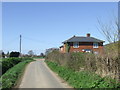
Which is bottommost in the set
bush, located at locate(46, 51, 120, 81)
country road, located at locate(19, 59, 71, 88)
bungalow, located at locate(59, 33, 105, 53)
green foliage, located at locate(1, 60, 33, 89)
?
country road, located at locate(19, 59, 71, 88)

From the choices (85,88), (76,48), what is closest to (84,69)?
(85,88)

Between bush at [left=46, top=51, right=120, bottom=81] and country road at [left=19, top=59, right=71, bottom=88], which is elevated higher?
bush at [left=46, top=51, right=120, bottom=81]

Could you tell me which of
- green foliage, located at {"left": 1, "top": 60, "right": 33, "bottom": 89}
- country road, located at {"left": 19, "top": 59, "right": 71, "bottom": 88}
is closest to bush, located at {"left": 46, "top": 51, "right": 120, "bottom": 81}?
country road, located at {"left": 19, "top": 59, "right": 71, "bottom": 88}

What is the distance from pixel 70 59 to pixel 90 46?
125 ft

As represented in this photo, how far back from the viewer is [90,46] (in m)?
58.0

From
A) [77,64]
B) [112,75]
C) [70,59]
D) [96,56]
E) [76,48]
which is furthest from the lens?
[76,48]

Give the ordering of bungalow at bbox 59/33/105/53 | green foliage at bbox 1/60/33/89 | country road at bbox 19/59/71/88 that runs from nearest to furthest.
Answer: green foliage at bbox 1/60/33/89, country road at bbox 19/59/71/88, bungalow at bbox 59/33/105/53

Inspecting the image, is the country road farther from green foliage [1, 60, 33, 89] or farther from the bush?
the bush

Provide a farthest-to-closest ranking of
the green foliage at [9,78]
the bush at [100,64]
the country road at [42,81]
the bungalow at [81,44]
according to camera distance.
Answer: the bungalow at [81,44] → the country road at [42,81] → the green foliage at [9,78] → the bush at [100,64]

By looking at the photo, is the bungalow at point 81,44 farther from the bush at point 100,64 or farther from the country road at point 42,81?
the bush at point 100,64

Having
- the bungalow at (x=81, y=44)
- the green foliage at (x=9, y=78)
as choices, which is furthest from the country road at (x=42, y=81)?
the bungalow at (x=81, y=44)

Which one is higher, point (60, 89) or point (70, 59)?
point (70, 59)

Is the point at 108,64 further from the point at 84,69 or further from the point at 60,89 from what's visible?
the point at 84,69

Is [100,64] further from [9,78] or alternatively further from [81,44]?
[81,44]
